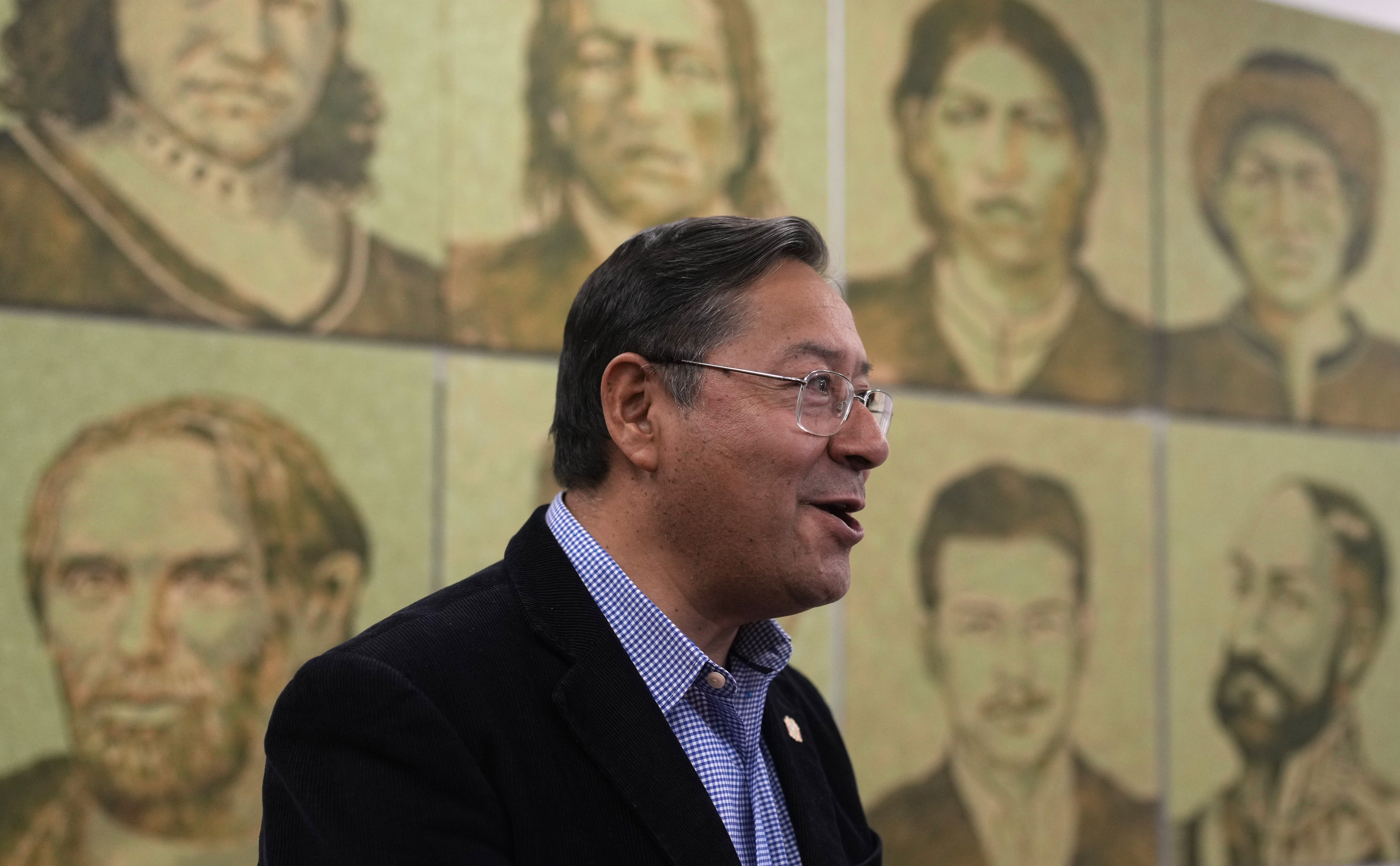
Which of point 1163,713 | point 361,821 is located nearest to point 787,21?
point 1163,713

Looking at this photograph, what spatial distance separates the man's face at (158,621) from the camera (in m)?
2.92

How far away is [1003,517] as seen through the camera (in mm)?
4113

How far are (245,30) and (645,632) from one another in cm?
203

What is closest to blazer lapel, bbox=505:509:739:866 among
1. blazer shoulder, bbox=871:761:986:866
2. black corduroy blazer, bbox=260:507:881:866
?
black corduroy blazer, bbox=260:507:881:866

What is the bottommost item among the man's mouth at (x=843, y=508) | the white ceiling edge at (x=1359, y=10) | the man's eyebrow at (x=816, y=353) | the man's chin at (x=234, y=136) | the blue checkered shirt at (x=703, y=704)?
the blue checkered shirt at (x=703, y=704)

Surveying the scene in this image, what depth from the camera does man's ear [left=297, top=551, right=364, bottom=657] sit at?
A: 3148mm

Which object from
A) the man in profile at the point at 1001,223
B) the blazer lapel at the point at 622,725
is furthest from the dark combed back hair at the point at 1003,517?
the blazer lapel at the point at 622,725

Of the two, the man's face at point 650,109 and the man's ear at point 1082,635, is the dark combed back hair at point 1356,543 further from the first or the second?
the man's face at point 650,109

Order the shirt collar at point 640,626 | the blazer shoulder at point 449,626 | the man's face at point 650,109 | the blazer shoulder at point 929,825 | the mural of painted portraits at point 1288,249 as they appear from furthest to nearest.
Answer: the mural of painted portraits at point 1288,249
the blazer shoulder at point 929,825
the man's face at point 650,109
the shirt collar at point 640,626
the blazer shoulder at point 449,626

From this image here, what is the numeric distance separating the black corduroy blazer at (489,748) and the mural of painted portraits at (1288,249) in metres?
3.13

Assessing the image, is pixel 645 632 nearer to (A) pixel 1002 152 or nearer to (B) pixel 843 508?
(B) pixel 843 508

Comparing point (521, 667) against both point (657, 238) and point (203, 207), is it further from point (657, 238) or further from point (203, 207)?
point (203, 207)

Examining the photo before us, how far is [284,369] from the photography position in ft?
10.4

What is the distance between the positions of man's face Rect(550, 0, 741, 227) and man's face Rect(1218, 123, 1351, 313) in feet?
6.00
